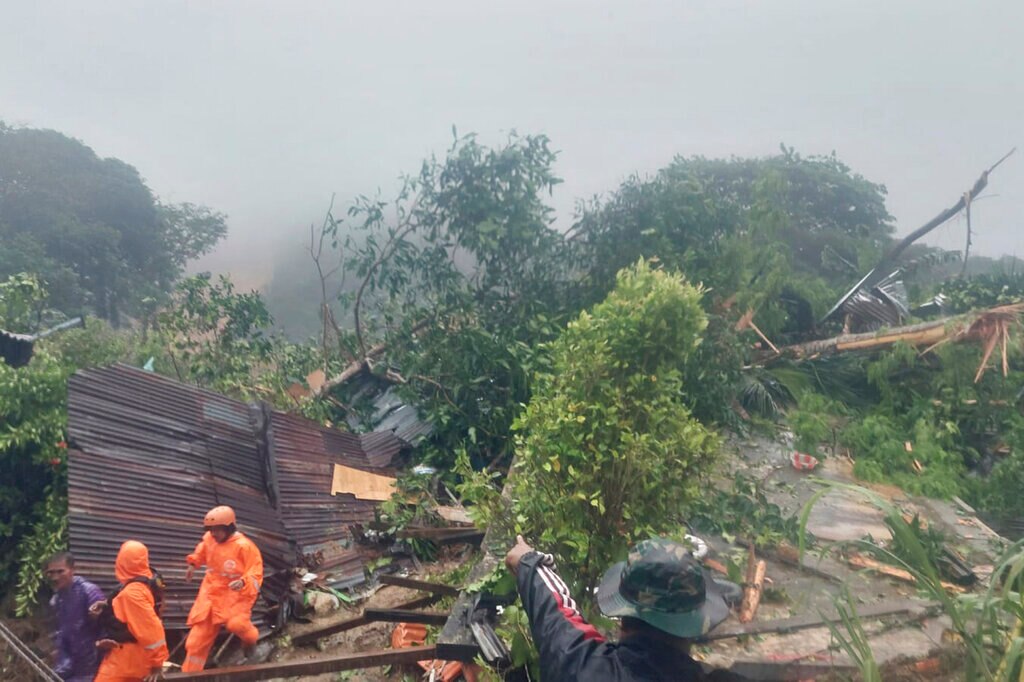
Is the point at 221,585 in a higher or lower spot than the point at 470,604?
lower

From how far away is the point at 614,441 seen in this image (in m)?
3.28

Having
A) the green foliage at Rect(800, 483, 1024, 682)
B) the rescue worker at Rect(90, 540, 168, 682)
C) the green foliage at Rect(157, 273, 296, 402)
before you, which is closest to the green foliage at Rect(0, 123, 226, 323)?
the green foliage at Rect(157, 273, 296, 402)

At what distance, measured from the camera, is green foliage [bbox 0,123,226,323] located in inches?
625

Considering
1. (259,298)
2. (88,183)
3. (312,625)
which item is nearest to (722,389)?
(312,625)

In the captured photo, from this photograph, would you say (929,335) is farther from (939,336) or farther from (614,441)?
(614,441)

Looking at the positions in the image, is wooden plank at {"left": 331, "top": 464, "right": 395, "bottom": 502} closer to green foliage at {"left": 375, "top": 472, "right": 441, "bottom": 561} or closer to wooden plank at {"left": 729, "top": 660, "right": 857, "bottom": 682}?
green foliage at {"left": 375, "top": 472, "right": 441, "bottom": 561}

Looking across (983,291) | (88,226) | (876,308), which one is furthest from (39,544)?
(88,226)

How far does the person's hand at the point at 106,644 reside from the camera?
3.63 meters

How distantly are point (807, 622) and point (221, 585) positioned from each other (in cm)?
341

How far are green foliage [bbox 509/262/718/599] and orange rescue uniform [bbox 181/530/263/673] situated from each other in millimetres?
1925

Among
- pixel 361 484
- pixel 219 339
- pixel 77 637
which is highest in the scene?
pixel 219 339

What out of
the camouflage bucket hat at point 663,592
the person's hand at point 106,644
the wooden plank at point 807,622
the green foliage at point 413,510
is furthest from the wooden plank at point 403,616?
the green foliage at point 413,510

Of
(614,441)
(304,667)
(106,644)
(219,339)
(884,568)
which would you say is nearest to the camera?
(304,667)

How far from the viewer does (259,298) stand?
920cm
